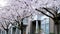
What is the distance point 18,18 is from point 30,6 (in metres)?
4.65

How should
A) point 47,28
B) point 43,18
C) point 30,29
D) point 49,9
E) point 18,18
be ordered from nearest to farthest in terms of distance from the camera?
point 49,9
point 18,18
point 47,28
point 43,18
point 30,29

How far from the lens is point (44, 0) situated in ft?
35.6

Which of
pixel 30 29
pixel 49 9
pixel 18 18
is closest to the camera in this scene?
pixel 49 9

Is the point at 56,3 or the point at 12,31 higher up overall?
the point at 56,3

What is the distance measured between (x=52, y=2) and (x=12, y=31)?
23791 mm

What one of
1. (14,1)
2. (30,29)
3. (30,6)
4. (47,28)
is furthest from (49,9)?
(30,29)

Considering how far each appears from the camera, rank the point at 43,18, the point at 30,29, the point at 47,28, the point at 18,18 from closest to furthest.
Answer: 1. the point at 18,18
2. the point at 47,28
3. the point at 43,18
4. the point at 30,29

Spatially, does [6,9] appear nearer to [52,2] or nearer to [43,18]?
[43,18]

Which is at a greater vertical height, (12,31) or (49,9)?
(49,9)

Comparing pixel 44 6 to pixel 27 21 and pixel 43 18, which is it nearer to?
pixel 43 18

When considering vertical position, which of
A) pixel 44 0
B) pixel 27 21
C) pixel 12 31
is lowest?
pixel 12 31

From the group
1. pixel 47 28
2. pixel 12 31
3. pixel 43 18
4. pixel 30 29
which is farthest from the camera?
pixel 12 31

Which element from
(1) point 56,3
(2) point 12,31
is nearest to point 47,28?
(1) point 56,3

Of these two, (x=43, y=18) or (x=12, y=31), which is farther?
(x=12, y=31)
